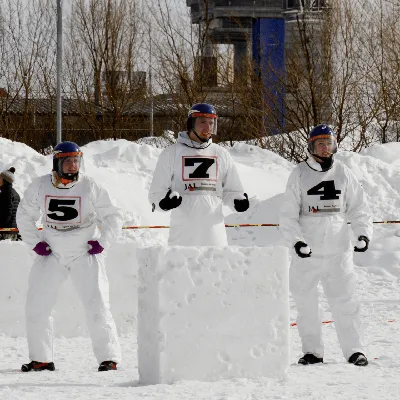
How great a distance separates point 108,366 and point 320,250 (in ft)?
5.62

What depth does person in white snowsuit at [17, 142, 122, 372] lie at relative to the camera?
21.9 feet

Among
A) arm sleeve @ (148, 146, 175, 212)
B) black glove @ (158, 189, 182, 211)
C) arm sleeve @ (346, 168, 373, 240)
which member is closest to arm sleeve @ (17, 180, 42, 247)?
arm sleeve @ (148, 146, 175, 212)

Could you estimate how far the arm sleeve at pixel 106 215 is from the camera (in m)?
6.75

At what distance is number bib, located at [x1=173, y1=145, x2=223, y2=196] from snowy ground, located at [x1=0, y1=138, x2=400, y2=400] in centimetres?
136

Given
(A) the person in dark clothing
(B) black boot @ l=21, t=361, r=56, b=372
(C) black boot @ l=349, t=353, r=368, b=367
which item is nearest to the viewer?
(C) black boot @ l=349, t=353, r=368, b=367

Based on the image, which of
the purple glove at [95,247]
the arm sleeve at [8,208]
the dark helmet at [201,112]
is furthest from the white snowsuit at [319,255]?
the arm sleeve at [8,208]

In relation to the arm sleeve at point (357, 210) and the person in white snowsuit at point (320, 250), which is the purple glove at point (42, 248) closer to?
the person in white snowsuit at point (320, 250)

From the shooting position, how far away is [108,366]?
6551mm

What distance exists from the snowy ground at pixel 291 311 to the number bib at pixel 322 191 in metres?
1.10

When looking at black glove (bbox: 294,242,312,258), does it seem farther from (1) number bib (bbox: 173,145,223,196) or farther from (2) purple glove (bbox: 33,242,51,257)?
(2) purple glove (bbox: 33,242,51,257)

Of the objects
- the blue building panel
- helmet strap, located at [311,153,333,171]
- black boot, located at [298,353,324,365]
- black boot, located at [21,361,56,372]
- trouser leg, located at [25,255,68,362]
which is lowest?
black boot, located at [21,361,56,372]

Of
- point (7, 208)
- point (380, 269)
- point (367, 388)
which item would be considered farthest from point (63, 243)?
point (380, 269)

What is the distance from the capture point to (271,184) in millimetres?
18328

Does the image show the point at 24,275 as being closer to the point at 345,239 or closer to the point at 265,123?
the point at 345,239
